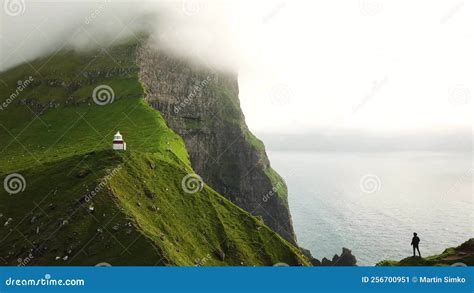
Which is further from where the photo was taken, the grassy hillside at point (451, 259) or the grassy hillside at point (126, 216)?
the grassy hillside at point (126, 216)

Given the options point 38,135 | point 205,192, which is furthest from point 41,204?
point 38,135

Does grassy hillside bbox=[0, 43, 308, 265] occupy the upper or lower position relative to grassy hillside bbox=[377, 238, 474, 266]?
lower

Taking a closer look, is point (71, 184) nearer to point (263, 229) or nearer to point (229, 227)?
point (229, 227)

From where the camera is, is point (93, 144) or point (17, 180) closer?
point (17, 180)

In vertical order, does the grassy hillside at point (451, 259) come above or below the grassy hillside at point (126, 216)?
above

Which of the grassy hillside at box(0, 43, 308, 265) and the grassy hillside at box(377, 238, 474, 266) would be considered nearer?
the grassy hillside at box(377, 238, 474, 266)

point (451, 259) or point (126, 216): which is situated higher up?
point (451, 259)

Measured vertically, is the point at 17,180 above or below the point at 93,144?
below

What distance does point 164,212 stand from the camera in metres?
95.9

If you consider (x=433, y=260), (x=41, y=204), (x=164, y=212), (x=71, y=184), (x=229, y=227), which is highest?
(x=433, y=260)

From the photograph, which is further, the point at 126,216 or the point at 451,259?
the point at 126,216

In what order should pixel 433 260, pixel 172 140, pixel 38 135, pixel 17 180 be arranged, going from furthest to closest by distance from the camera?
pixel 38 135 → pixel 172 140 → pixel 17 180 → pixel 433 260

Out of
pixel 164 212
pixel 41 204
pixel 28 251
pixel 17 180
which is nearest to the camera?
pixel 28 251

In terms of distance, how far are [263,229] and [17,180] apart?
6272 cm
